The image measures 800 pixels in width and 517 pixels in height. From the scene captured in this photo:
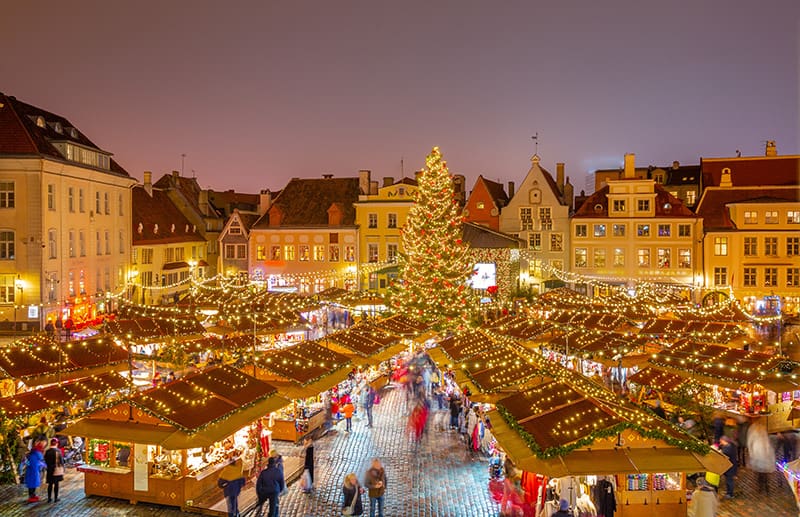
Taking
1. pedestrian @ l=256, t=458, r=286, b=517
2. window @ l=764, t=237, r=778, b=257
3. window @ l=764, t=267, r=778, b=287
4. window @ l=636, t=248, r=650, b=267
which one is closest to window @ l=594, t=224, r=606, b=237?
window @ l=636, t=248, r=650, b=267

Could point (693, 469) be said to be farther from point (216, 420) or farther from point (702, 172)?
point (702, 172)

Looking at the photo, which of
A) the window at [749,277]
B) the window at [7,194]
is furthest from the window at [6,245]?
the window at [749,277]

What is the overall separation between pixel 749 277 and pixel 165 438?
1602 inches

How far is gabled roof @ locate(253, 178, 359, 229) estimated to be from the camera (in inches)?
2021

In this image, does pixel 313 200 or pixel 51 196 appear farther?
pixel 313 200

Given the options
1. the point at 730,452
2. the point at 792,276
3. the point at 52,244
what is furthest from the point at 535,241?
the point at 730,452

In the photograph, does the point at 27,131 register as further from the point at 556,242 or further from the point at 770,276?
the point at 770,276

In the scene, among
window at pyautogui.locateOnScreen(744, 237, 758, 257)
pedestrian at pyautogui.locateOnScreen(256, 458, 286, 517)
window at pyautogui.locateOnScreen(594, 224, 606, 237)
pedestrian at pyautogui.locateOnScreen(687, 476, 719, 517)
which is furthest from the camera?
window at pyautogui.locateOnScreen(594, 224, 606, 237)

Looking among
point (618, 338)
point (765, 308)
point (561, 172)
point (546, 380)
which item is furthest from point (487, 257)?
point (546, 380)

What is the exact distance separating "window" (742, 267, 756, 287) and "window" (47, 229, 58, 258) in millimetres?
40615

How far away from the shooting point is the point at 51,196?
34406 mm

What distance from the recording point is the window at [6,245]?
3322 centimetres

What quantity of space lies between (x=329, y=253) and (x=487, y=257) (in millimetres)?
12856

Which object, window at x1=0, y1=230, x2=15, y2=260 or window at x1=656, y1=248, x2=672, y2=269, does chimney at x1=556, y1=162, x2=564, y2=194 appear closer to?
window at x1=656, y1=248, x2=672, y2=269
